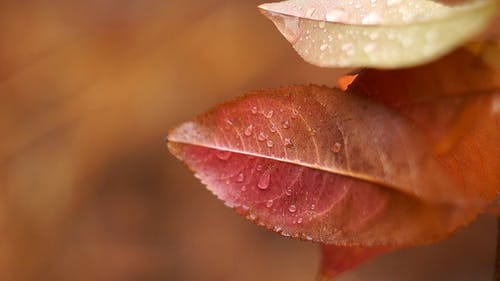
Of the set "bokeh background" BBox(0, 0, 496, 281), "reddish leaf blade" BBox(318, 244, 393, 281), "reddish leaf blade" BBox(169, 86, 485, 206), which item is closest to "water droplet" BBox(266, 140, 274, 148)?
"reddish leaf blade" BBox(169, 86, 485, 206)

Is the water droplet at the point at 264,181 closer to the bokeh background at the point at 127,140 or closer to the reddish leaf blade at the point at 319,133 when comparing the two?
the reddish leaf blade at the point at 319,133

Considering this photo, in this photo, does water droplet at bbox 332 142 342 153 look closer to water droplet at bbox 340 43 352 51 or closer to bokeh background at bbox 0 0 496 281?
water droplet at bbox 340 43 352 51

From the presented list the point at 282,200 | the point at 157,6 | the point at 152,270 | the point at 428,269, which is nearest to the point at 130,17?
the point at 157,6

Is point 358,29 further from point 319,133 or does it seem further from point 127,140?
point 127,140

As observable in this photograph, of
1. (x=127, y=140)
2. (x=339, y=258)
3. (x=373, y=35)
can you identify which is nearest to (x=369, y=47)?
(x=373, y=35)

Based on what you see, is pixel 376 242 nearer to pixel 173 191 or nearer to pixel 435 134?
pixel 435 134

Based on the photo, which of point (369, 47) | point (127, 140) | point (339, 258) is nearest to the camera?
point (369, 47)
